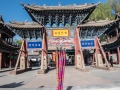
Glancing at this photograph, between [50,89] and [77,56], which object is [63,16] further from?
[50,89]

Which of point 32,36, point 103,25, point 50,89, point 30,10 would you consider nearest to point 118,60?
point 103,25

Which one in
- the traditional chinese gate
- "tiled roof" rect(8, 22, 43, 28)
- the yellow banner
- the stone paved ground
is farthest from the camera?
the yellow banner

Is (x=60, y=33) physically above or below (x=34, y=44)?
above

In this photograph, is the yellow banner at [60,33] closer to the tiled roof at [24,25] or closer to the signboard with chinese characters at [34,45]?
the tiled roof at [24,25]

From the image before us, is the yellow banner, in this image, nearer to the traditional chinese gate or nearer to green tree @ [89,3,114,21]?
the traditional chinese gate

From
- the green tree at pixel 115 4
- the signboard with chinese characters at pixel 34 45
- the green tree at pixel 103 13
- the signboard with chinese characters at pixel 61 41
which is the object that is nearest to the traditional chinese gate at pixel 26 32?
the signboard with chinese characters at pixel 34 45

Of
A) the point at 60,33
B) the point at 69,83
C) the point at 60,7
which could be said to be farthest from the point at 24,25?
the point at 69,83

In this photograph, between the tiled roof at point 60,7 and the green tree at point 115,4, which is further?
the green tree at point 115,4

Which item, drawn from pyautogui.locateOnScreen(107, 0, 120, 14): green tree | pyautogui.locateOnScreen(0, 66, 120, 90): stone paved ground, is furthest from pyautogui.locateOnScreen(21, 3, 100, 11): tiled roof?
pyautogui.locateOnScreen(107, 0, 120, 14): green tree

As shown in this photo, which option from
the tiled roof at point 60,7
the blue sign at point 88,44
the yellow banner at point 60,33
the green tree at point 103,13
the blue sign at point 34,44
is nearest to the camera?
the tiled roof at point 60,7

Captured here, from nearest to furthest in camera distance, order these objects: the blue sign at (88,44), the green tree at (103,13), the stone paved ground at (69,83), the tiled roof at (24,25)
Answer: the stone paved ground at (69,83) → the tiled roof at (24,25) → the blue sign at (88,44) → the green tree at (103,13)

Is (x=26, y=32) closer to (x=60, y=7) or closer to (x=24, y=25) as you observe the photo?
(x=24, y=25)

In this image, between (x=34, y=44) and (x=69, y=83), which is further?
(x=34, y=44)

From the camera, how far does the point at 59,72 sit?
15.8 feet
